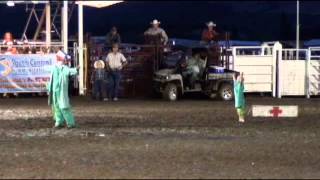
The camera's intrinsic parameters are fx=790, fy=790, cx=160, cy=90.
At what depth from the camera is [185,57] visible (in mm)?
25906

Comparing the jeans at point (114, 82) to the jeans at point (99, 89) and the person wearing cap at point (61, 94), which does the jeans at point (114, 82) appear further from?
the person wearing cap at point (61, 94)

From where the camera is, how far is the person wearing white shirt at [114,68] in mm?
25719

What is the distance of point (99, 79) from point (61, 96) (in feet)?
29.5

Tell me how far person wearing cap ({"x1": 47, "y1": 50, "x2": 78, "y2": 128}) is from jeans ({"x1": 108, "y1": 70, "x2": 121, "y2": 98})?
28.1ft

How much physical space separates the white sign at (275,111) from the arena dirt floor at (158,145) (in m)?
0.35

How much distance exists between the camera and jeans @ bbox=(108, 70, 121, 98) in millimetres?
25806

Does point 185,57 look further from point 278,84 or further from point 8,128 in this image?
point 8,128

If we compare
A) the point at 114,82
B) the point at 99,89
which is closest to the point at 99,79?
the point at 99,89

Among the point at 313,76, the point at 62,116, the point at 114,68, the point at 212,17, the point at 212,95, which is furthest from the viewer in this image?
the point at 212,17

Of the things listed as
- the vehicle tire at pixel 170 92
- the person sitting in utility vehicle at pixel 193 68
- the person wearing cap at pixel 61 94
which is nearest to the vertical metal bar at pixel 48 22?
the vehicle tire at pixel 170 92

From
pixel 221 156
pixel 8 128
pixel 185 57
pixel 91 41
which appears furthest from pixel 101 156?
pixel 91 41

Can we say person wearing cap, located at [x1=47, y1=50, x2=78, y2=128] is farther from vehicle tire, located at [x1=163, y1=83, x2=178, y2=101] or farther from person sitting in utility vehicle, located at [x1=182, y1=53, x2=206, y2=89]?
person sitting in utility vehicle, located at [x1=182, y1=53, x2=206, y2=89]

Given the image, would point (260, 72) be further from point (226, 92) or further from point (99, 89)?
point (99, 89)

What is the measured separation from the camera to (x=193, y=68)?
2580 centimetres
